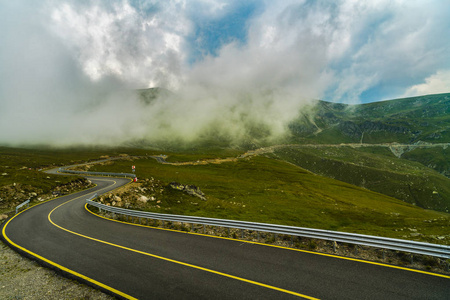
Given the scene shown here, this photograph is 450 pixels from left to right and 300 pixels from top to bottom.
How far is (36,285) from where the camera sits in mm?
9805

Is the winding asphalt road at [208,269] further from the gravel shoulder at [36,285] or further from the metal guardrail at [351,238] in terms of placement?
the metal guardrail at [351,238]

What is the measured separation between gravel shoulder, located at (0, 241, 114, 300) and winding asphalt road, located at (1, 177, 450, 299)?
377 mm

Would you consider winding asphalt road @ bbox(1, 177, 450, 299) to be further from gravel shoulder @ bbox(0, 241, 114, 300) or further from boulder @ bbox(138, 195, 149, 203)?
boulder @ bbox(138, 195, 149, 203)

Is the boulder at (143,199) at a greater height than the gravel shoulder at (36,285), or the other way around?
the gravel shoulder at (36,285)

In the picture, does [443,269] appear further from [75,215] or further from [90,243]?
[75,215]

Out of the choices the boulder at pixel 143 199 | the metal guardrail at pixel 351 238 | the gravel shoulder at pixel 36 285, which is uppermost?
the metal guardrail at pixel 351 238

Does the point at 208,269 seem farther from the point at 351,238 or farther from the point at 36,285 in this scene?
the point at 36,285

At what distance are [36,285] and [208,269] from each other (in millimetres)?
8775

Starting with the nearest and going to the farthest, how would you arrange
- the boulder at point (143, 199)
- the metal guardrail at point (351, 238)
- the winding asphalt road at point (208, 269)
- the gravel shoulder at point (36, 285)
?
the winding asphalt road at point (208, 269), the gravel shoulder at point (36, 285), the metal guardrail at point (351, 238), the boulder at point (143, 199)

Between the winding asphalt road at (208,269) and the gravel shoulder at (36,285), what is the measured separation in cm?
38

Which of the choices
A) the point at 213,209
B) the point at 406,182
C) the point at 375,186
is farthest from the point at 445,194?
the point at 213,209

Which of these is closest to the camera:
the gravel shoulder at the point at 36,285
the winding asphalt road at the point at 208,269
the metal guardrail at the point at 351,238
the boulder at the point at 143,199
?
the winding asphalt road at the point at 208,269

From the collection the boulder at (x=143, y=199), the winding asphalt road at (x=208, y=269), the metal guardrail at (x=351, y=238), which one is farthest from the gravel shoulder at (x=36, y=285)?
the boulder at (x=143, y=199)

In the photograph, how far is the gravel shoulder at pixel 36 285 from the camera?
8.94 meters
